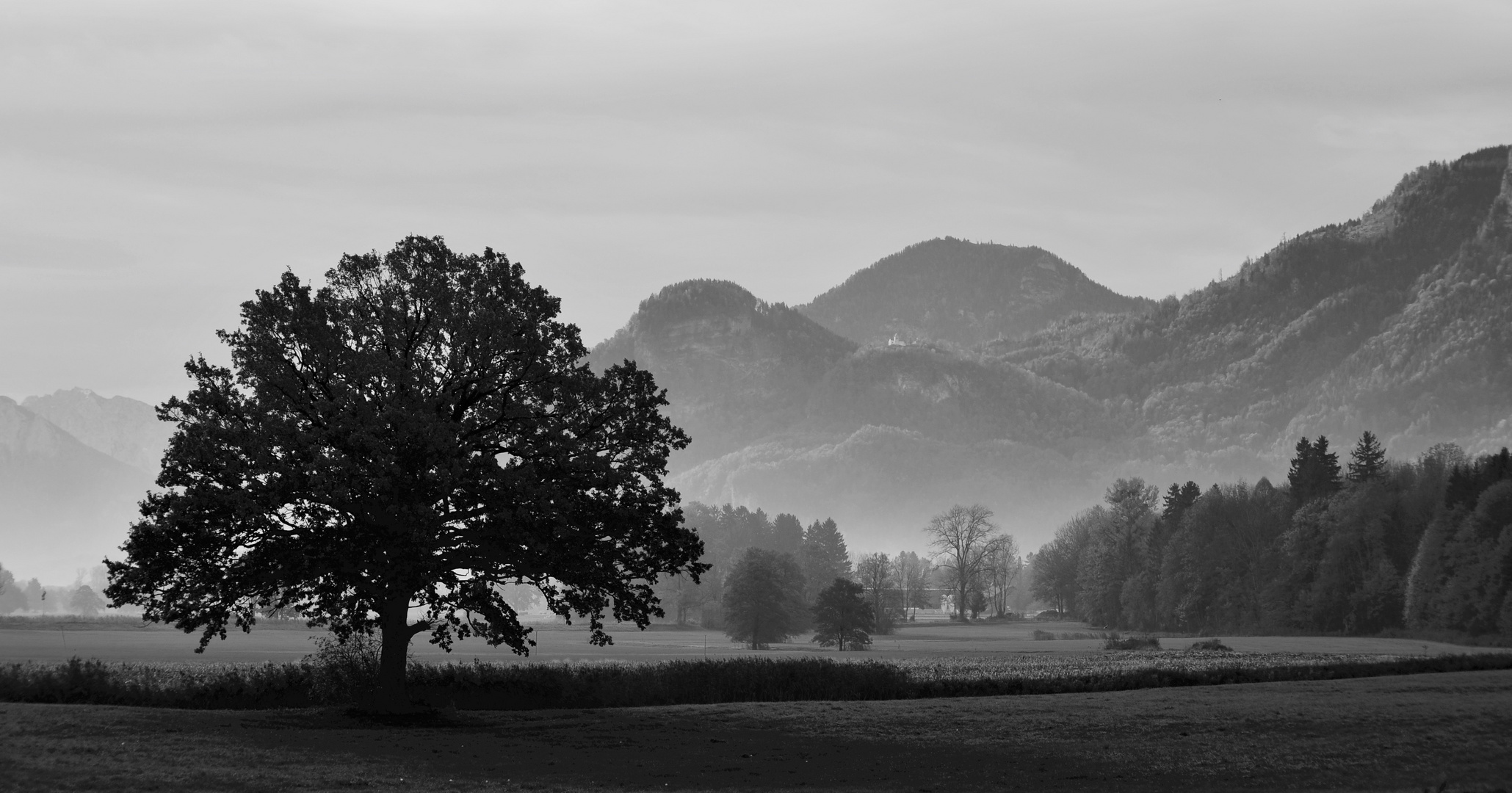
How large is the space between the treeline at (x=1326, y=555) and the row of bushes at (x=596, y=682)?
42576 mm

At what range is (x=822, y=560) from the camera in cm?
18575

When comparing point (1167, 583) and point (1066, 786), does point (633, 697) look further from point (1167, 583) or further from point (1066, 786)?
point (1167, 583)

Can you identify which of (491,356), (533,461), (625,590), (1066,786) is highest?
(491,356)

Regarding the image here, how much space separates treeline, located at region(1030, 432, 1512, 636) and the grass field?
598 cm

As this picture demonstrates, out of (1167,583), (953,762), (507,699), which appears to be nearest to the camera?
(953,762)

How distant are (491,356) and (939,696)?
24.9 metres

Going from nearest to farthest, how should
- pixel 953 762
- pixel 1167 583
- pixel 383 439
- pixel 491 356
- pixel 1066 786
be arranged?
pixel 1066 786 < pixel 953 762 < pixel 383 439 < pixel 491 356 < pixel 1167 583

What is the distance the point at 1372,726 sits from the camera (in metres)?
45.2

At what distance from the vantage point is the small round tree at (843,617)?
4825 inches

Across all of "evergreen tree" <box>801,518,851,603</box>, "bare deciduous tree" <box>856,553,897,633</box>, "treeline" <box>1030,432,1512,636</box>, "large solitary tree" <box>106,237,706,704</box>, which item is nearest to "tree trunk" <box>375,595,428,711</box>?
"large solitary tree" <box>106,237,706,704</box>

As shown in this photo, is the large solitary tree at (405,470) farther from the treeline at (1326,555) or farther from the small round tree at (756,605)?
the treeline at (1326,555)

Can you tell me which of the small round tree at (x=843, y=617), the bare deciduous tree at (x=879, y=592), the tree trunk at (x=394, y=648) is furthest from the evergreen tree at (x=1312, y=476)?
the tree trunk at (x=394, y=648)

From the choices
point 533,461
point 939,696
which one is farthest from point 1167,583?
point 533,461

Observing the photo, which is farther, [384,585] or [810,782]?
[384,585]
